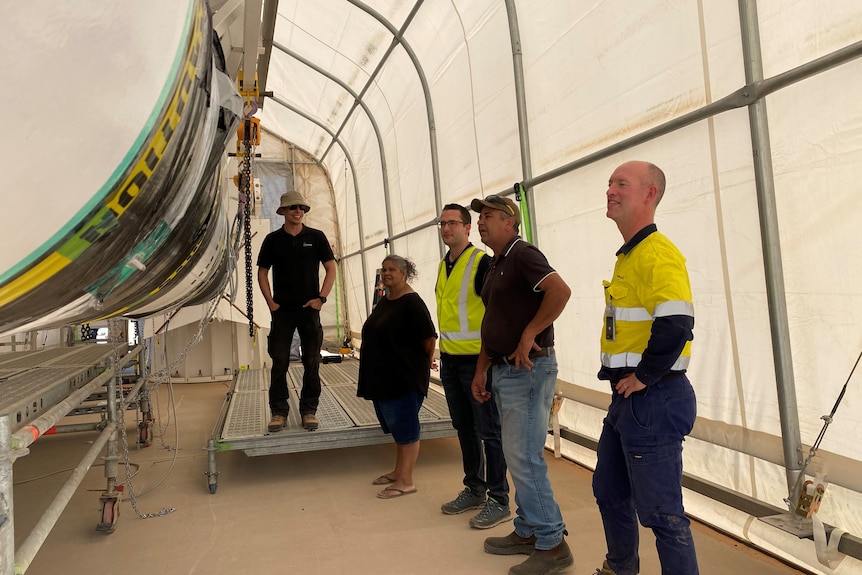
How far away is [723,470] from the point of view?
307 cm

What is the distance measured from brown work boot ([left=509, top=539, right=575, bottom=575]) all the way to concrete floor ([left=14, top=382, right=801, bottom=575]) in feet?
0.36

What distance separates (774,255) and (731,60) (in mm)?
938

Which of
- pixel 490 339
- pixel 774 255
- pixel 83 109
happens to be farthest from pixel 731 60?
pixel 83 109

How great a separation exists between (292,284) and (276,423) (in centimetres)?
102

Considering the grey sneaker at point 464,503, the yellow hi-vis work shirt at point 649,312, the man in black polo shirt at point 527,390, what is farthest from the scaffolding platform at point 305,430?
the yellow hi-vis work shirt at point 649,312

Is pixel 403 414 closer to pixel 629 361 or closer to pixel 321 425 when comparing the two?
pixel 321 425

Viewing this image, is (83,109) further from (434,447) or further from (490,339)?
(434,447)

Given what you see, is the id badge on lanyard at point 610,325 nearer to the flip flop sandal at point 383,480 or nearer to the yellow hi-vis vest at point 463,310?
the yellow hi-vis vest at point 463,310

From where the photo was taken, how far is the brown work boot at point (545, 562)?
265 centimetres

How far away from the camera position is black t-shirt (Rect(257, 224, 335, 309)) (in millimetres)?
4266

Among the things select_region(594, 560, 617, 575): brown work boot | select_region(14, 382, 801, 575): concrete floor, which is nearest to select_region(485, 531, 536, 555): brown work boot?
select_region(14, 382, 801, 575): concrete floor

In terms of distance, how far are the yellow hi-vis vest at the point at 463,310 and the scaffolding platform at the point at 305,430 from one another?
4.89 feet

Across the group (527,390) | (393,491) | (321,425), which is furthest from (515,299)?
(321,425)

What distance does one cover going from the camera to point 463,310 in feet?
10.8
